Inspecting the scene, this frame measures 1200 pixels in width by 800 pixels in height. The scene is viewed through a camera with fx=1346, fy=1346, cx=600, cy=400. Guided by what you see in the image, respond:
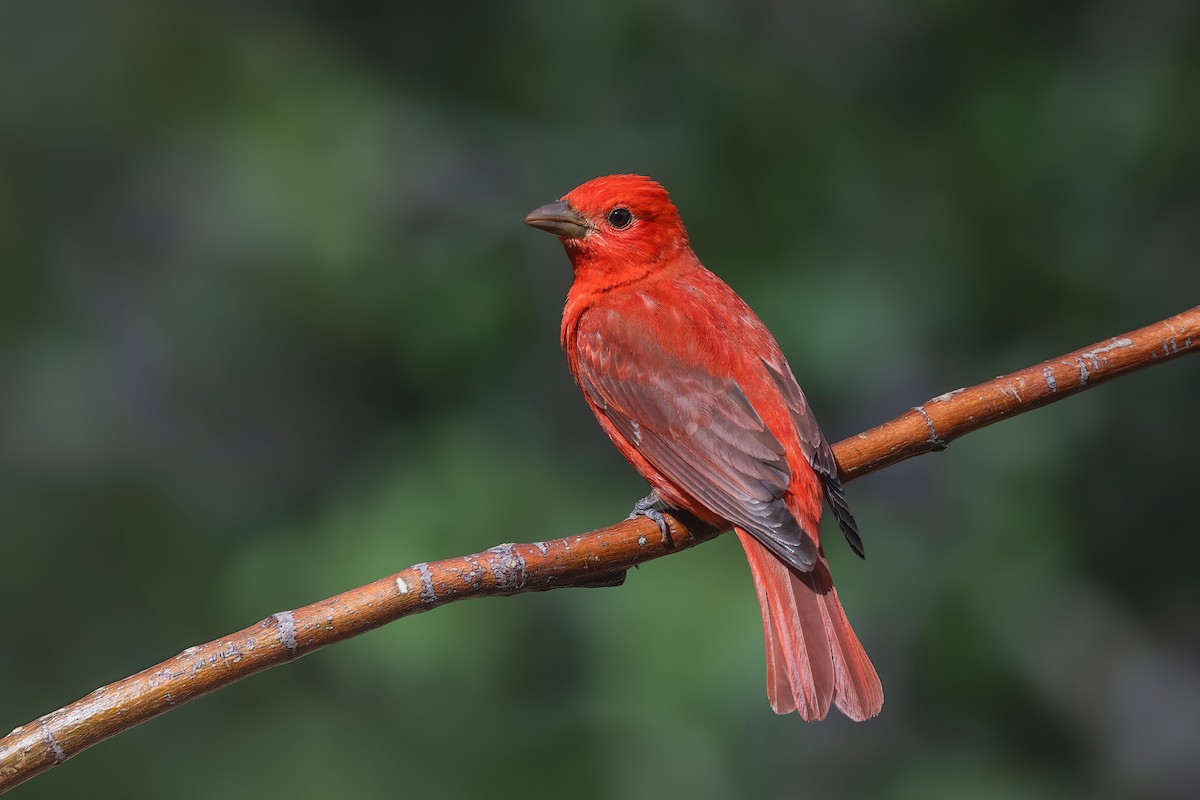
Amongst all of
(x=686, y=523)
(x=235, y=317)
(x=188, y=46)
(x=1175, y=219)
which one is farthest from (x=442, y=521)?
(x=1175, y=219)

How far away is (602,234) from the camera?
395cm

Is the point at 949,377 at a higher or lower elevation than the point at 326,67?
lower

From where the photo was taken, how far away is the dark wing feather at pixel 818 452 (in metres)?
3.20

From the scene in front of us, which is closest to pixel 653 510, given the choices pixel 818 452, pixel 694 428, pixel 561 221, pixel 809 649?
pixel 694 428

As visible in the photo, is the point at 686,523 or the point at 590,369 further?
the point at 590,369

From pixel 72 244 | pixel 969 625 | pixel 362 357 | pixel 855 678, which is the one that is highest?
pixel 72 244

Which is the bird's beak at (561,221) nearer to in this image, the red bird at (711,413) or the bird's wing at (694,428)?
the red bird at (711,413)

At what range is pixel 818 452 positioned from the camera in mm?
3279

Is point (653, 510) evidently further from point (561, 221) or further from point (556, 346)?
point (556, 346)

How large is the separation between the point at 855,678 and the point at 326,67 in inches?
143

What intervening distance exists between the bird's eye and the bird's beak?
7 cm

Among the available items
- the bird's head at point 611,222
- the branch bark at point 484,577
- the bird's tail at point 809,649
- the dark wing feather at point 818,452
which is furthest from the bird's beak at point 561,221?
the bird's tail at point 809,649

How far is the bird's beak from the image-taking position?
12.8ft

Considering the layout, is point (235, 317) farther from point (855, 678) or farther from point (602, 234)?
point (855, 678)
